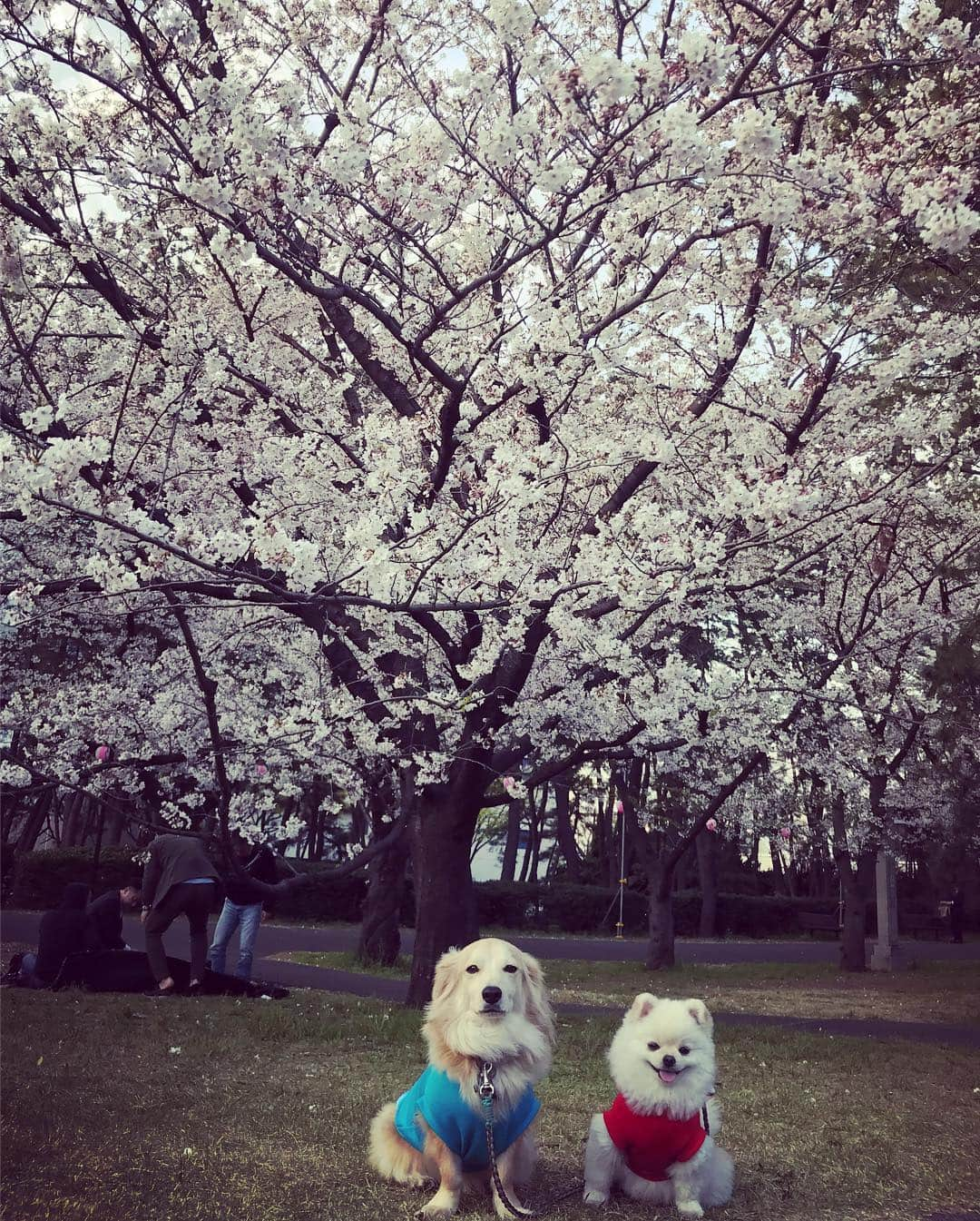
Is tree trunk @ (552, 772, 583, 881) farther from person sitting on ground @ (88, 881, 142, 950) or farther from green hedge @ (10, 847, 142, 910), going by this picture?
person sitting on ground @ (88, 881, 142, 950)

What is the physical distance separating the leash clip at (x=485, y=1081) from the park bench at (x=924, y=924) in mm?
30544

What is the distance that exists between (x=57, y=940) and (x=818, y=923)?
25389mm

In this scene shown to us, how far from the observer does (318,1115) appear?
4992 millimetres

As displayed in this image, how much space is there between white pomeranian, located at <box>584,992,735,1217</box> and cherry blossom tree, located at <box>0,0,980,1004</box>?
218 cm

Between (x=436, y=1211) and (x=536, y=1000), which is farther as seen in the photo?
(x=536, y=1000)

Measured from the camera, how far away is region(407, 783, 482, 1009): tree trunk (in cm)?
903

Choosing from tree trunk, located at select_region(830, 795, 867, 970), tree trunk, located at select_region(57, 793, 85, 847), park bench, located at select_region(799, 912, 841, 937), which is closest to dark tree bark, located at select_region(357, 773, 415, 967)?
tree trunk, located at select_region(830, 795, 867, 970)

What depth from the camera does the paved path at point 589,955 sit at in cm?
969

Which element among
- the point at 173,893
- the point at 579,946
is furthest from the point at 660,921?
the point at 173,893

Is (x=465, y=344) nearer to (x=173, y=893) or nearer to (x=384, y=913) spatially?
(x=173, y=893)

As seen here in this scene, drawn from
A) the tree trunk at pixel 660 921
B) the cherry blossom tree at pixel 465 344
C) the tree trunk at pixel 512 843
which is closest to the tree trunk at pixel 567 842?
the tree trunk at pixel 512 843

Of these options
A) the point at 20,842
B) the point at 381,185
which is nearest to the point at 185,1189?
the point at 381,185

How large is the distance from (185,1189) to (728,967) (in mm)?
15096

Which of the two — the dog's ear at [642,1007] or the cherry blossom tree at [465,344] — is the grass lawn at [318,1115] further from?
the cherry blossom tree at [465,344]
